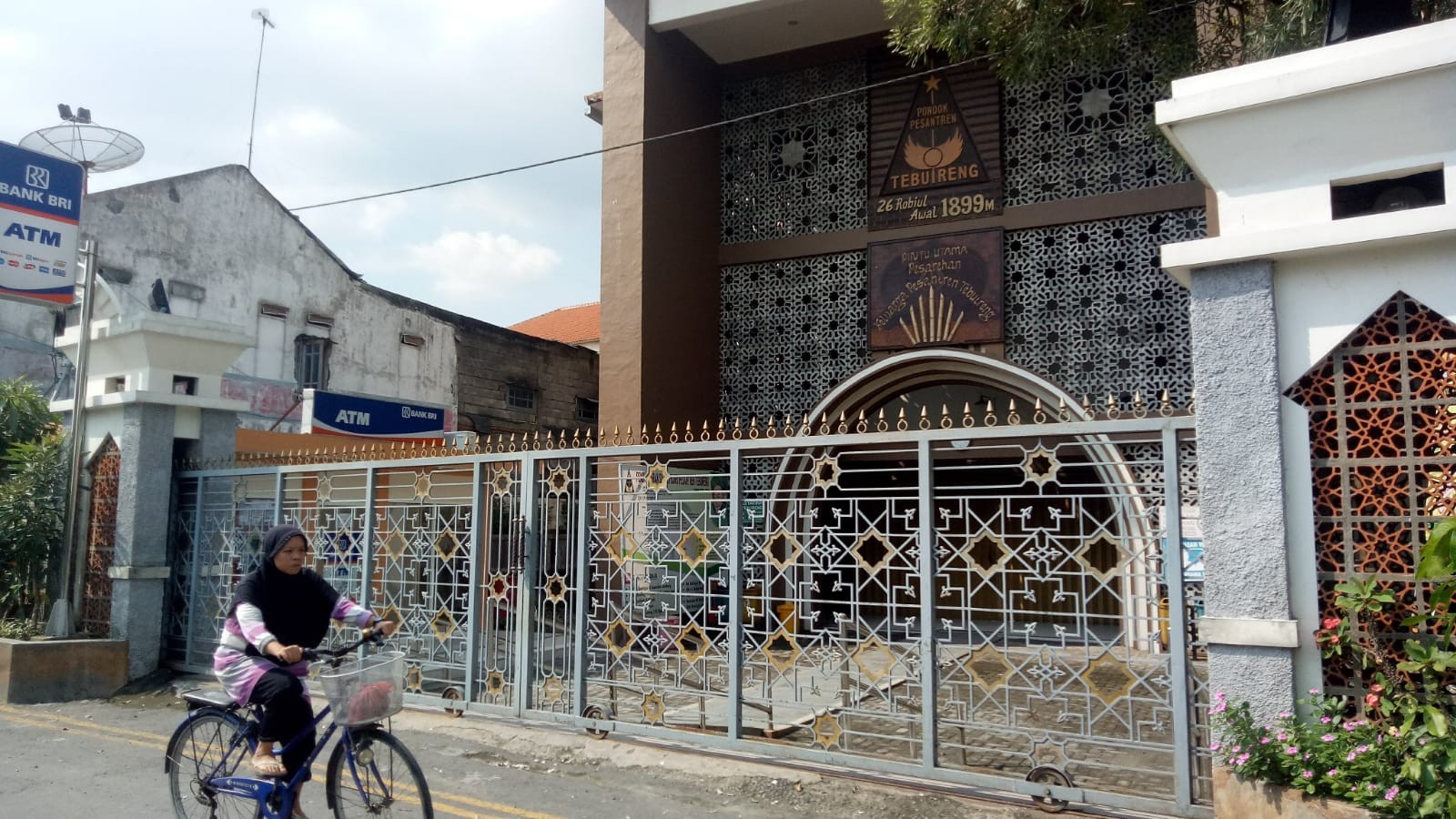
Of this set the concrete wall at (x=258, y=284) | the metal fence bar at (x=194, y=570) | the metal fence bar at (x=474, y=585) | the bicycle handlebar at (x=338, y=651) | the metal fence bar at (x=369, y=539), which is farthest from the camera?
the concrete wall at (x=258, y=284)

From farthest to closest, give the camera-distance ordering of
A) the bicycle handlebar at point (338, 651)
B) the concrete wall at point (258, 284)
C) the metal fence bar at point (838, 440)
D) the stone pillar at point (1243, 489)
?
the concrete wall at point (258, 284), the metal fence bar at point (838, 440), the stone pillar at point (1243, 489), the bicycle handlebar at point (338, 651)

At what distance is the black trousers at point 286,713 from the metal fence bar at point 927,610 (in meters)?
2.94

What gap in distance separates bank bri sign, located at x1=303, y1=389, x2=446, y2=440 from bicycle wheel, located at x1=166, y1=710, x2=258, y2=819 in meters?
8.72

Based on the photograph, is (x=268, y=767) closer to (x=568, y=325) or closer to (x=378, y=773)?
(x=378, y=773)

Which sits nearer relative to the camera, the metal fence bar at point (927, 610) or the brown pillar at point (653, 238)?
the metal fence bar at point (927, 610)

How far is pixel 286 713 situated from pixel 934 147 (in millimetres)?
9797

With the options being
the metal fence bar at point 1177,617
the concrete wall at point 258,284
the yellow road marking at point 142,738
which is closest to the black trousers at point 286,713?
the yellow road marking at point 142,738

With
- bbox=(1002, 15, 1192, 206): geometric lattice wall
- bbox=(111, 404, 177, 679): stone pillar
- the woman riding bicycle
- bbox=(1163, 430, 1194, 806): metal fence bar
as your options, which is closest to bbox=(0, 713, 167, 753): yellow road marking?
bbox=(111, 404, 177, 679): stone pillar

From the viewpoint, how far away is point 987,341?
11117 mm

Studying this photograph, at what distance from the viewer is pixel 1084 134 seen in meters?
11.1

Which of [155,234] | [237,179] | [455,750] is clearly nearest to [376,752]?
[455,750]

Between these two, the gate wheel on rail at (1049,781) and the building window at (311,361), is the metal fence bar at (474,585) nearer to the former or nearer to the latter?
the gate wheel on rail at (1049,781)

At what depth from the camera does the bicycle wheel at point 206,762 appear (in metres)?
4.28

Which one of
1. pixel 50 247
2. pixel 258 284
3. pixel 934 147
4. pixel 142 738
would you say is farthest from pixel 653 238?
pixel 258 284
